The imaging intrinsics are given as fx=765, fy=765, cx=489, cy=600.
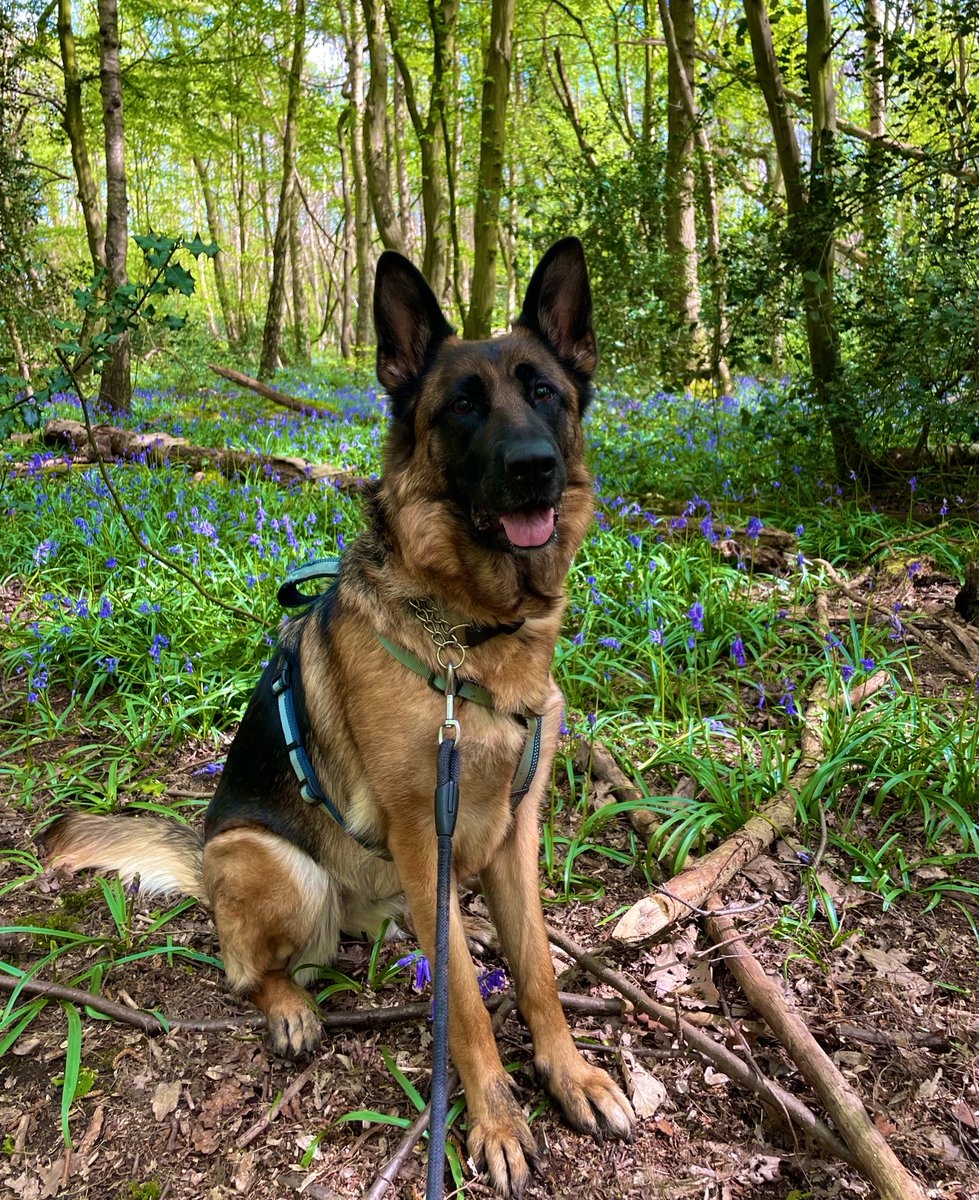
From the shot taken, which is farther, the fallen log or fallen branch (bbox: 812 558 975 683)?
the fallen log

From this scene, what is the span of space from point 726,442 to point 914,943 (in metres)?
5.99

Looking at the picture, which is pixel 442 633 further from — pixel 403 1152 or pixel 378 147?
pixel 378 147

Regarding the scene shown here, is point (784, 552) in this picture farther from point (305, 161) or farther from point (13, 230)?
point (305, 161)

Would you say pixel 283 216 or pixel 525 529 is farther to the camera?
pixel 283 216

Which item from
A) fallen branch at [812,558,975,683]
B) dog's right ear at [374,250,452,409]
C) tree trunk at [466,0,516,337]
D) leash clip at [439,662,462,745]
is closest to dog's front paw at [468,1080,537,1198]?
leash clip at [439,662,462,745]

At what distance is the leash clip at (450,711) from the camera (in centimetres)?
195

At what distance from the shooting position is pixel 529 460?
79.5 inches

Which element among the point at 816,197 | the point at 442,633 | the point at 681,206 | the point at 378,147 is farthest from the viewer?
the point at 378,147

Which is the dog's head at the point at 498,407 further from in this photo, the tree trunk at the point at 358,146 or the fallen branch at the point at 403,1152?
the tree trunk at the point at 358,146

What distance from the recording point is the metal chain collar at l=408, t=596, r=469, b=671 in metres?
2.06

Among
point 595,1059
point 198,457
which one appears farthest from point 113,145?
point 595,1059

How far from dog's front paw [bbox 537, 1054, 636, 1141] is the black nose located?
1.56 meters

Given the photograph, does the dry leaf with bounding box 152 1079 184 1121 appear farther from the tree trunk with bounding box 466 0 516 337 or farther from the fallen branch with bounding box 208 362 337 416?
the fallen branch with bounding box 208 362 337 416

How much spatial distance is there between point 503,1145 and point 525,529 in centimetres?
154
